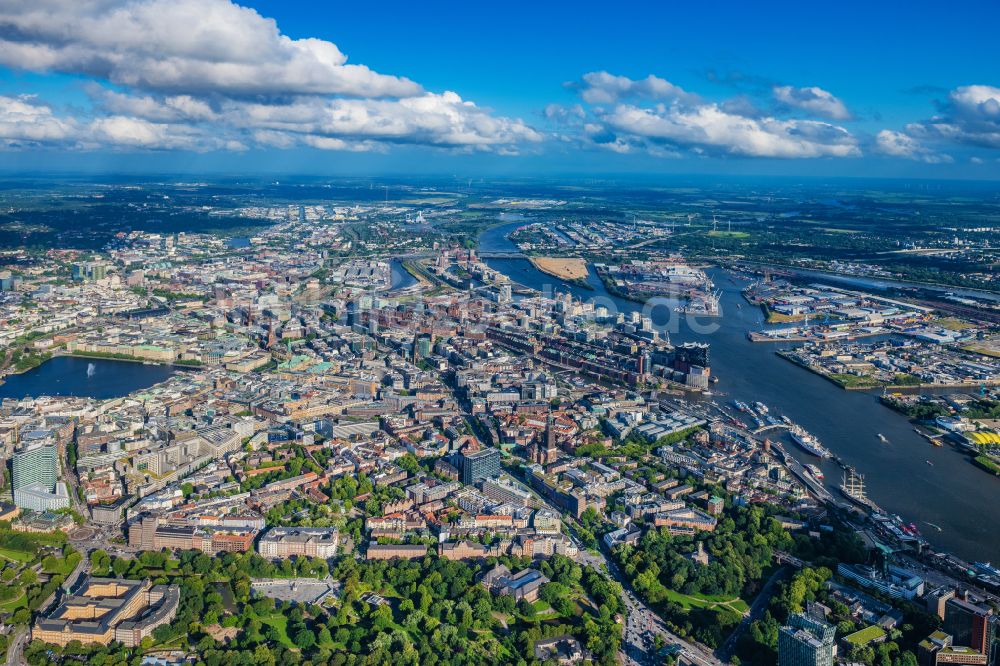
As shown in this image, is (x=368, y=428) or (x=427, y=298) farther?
(x=427, y=298)

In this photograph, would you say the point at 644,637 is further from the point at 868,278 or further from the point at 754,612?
the point at 868,278

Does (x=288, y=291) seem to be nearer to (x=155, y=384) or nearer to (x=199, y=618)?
(x=155, y=384)

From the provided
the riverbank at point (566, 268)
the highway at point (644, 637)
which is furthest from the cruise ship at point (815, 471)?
the riverbank at point (566, 268)

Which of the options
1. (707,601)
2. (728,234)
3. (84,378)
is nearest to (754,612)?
(707,601)

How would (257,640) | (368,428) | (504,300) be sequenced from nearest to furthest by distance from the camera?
(257,640) < (368,428) < (504,300)

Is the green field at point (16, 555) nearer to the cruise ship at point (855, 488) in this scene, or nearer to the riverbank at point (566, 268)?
the cruise ship at point (855, 488)

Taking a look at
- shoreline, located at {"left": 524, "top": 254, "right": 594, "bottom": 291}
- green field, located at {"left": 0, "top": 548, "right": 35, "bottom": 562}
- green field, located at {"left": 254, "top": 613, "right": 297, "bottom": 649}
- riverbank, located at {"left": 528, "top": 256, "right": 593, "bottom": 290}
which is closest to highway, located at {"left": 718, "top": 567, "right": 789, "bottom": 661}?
green field, located at {"left": 254, "top": 613, "right": 297, "bottom": 649}

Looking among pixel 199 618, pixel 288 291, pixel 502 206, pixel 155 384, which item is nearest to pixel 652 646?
pixel 199 618

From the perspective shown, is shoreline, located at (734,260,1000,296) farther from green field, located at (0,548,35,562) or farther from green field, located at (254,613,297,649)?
green field, located at (0,548,35,562)
